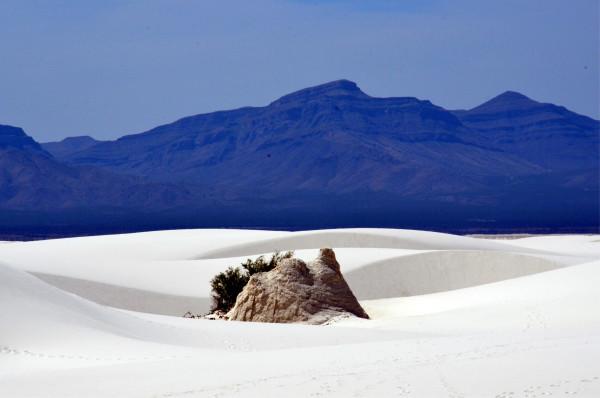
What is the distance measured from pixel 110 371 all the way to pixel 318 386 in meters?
2.54

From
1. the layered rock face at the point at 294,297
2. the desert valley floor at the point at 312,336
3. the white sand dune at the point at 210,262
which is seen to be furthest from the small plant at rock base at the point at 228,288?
the white sand dune at the point at 210,262

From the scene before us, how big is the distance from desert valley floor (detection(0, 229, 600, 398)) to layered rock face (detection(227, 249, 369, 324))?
2.05 feet

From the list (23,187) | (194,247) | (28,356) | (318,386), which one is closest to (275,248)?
(194,247)

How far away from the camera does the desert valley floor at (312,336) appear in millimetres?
10898

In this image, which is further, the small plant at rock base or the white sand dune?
the white sand dune

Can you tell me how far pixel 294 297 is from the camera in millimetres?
20922

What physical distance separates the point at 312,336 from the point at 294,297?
4.17 meters

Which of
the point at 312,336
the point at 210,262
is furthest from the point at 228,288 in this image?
the point at 210,262

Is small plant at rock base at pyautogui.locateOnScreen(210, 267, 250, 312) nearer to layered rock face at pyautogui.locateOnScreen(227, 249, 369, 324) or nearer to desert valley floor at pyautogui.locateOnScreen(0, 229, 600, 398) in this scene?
layered rock face at pyautogui.locateOnScreen(227, 249, 369, 324)

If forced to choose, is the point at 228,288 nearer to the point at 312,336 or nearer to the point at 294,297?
the point at 294,297

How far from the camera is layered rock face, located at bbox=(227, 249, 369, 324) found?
2081cm

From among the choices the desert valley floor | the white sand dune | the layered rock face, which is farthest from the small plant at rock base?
the white sand dune

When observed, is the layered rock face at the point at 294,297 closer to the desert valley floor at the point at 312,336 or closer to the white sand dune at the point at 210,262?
the desert valley floor at the point at 312,336

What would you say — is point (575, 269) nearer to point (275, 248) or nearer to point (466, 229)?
point (275, 248)
